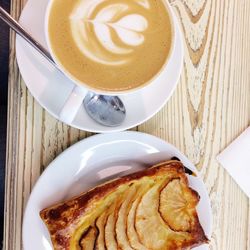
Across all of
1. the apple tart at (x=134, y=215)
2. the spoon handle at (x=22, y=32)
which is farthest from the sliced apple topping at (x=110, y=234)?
the spoon handle at (x=22, y=32)

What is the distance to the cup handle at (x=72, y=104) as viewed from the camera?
0.96 m

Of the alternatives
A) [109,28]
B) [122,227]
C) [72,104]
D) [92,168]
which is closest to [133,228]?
[122,227]

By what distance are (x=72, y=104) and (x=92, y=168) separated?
0.21 m

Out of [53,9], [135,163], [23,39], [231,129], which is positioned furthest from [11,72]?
[231,129]

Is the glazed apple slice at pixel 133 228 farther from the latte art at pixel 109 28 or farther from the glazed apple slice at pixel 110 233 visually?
the latte art at pixel 109 28

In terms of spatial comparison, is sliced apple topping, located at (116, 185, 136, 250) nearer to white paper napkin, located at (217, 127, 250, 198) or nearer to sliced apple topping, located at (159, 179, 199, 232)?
sliced apple topping, located at (159, 179, 199, 232)

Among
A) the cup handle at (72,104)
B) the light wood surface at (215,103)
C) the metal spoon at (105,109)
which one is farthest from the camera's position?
the light wood surface at (215,103)

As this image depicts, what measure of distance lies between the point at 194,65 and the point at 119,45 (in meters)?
0.26

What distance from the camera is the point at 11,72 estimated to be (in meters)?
1.11

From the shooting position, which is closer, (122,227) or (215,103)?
(122,227)

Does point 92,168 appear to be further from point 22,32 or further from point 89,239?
point 22,32

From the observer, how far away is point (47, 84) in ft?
3.42

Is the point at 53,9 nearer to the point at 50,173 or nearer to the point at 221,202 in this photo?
the point at 50,173

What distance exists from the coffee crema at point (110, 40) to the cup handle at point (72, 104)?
0.02m
